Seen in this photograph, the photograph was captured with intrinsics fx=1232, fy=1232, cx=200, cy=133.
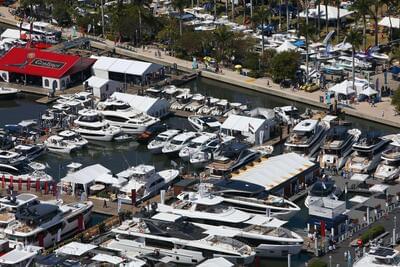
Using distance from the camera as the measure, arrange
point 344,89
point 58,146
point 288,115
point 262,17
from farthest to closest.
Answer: point 262,17 → point 344,89 → point 288,115 → point 58,146

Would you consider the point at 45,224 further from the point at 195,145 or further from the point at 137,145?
the point at 137,145

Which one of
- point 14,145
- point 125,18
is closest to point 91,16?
point 125,18

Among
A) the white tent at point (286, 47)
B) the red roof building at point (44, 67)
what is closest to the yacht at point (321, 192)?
the white tent at point (286, 47)

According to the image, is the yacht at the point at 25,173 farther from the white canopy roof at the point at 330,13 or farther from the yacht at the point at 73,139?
the white canopy roof at the point at 330,13

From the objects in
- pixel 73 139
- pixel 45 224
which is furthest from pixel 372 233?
pixel 73 139

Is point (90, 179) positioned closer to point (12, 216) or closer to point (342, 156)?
point (12, 216)

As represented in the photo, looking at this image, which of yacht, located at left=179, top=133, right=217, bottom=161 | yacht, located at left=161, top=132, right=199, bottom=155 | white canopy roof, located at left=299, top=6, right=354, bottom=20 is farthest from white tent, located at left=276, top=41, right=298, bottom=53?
yacht, located at left=179, top=133, right=217, bottom=161

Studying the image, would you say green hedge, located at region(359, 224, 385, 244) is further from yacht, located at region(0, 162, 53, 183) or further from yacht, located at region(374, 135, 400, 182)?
yacht, located at region(0, 162, 53, 183)
